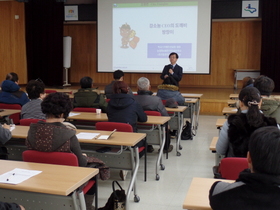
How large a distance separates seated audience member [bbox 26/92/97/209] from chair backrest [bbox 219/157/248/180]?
3.37ft

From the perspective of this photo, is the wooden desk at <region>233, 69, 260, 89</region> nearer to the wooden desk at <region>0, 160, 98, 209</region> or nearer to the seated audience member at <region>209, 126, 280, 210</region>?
the wooden desk at <region>0, 160, 98, 209</region>

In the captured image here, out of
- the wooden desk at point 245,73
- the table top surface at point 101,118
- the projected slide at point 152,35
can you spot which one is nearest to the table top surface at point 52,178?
the table top surface at point 101,118

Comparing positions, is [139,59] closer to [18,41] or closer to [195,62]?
[195,62]

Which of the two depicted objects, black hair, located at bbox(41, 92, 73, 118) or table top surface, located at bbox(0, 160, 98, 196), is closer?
table top surface, located at bbox(0, 160, 98, 196)

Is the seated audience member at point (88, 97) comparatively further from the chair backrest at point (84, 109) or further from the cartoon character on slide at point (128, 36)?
the cartoon character on slide at point (128, 36)

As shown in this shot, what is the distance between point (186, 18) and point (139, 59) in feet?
5.40

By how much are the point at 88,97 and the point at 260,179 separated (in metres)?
4.05

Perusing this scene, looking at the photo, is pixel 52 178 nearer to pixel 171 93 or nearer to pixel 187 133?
pixel 171 93

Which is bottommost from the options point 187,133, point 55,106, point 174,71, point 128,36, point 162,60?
point 187,133

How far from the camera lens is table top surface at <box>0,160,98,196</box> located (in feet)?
6.71

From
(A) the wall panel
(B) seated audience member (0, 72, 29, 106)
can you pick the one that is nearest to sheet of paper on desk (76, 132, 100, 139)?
(B) seated audience member (0, 72, 29, 106)

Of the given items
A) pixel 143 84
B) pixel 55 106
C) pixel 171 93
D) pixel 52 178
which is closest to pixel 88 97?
pixel 143 84

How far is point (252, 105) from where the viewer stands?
2777 mm

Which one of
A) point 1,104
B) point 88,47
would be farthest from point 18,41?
point 1,104
